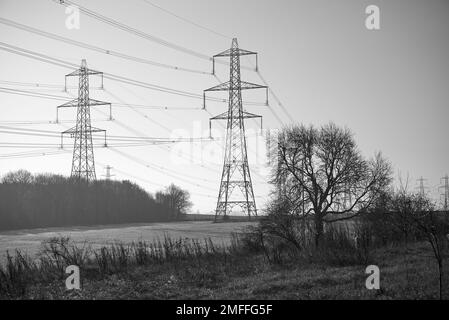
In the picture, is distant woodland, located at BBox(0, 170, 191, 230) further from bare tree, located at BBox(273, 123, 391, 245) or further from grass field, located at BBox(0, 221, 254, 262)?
bare tree, located at BBox(273, 123, 391, 245)

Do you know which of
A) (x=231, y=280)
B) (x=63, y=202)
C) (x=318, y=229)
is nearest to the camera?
(x=231, y=280)

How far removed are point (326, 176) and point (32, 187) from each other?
7797cm

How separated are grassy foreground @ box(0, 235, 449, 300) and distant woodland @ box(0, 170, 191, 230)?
72.1m

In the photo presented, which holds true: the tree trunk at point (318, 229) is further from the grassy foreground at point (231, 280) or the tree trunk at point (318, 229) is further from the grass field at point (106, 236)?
the grass field at point (106, 236)

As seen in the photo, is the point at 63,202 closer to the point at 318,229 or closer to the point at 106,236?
the point at 106,236

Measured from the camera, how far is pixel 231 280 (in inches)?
712

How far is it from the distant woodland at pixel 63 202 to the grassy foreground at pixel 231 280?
72.1m

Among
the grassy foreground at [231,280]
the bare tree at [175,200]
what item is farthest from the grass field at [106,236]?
the bare tree at [175,200]

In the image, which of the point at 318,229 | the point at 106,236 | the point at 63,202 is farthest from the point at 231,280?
the point at 63,202

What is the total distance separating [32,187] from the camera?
4028 inches

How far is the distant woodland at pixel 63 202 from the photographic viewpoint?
9112 centimetres

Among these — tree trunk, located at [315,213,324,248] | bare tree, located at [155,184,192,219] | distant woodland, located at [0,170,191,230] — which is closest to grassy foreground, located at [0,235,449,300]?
tree trunk, located at [315,213,324,248]

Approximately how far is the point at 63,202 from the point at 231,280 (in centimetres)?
8983
